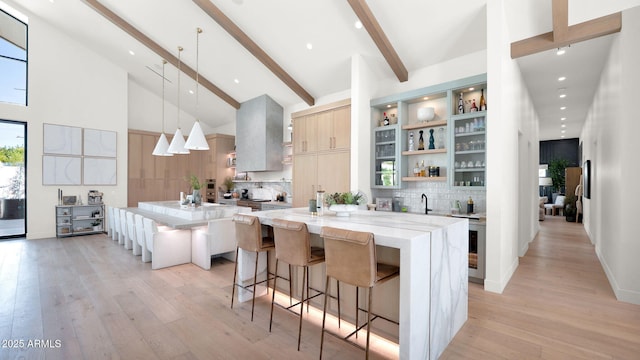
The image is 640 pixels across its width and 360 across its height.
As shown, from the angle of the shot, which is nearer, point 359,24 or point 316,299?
point 316,299

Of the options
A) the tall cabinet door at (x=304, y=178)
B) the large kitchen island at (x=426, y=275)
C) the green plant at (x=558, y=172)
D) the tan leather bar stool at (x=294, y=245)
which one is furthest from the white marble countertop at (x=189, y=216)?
the green plant at (x=558, y=172)

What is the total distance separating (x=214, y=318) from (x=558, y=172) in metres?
13.2

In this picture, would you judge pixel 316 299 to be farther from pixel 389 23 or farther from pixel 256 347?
pixel 389 23

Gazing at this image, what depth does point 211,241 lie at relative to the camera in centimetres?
429

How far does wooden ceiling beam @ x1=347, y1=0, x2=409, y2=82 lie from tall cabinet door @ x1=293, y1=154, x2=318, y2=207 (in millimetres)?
2152

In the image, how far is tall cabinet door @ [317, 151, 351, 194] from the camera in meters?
5.15

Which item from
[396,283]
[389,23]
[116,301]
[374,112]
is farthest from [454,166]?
[116,301]

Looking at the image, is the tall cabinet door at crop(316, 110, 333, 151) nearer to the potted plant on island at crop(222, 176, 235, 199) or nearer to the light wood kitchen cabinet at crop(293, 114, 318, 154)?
the light wood kitchen cabinet at crop(293, 114, 318, 154)

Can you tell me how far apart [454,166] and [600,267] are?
2657mm

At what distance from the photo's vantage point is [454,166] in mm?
4145

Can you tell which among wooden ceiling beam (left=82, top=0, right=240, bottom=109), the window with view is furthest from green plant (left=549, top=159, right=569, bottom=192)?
the window with view

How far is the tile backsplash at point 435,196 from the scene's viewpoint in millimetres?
4195

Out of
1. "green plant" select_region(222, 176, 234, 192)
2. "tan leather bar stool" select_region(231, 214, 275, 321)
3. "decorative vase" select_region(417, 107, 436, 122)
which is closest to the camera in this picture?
"tan leather bar stool" select_region(231, 214, 275, 321)

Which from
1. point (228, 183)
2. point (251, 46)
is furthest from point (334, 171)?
point (228, 183)
